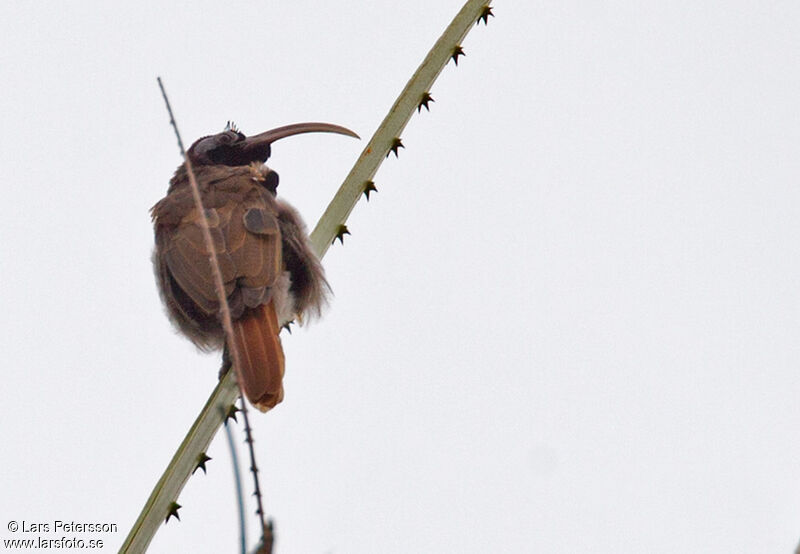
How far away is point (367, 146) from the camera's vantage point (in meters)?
3.77

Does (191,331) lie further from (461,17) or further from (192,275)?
(461,17)

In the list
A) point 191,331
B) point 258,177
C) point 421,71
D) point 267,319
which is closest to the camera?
point 421,71

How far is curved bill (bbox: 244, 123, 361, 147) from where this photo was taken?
590cm

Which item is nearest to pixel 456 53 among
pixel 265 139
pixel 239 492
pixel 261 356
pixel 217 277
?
pixel 261 356

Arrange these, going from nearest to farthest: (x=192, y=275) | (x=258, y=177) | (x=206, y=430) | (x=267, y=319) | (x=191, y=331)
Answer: (x=206, y=430) → (x=267, y=319) → (x=192, y=275) → (x=191, y=331) → (x=258, y=177)

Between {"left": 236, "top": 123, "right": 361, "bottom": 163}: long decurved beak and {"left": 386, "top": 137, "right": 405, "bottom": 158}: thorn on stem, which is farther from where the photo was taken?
{"left": 236, "top": 123, "right": 361, "bottom": 163}: long decurved beak

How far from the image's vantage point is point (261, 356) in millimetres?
4605

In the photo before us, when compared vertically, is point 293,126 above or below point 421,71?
above

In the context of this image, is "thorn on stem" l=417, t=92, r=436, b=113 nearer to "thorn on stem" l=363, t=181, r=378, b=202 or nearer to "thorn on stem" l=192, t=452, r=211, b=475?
"thorn on stem" l=363, t=181, r=378, b=202

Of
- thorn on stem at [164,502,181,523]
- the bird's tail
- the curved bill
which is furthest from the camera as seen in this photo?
the curved bill

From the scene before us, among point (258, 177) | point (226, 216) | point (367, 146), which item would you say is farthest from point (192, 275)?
point (367, 146)

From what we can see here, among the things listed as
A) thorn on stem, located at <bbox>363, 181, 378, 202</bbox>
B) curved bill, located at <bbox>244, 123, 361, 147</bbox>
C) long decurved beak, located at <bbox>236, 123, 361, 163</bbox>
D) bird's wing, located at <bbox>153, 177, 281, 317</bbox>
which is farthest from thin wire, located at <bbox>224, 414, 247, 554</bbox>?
long decurved beak, located at <bbox>236, 123, 361, 163</bbox>

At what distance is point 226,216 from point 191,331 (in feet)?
2.19

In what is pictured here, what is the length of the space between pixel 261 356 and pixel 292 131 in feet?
6.56
